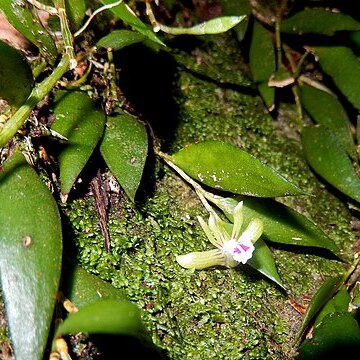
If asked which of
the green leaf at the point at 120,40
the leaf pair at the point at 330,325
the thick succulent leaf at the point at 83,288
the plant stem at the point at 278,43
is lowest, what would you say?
the leaf pair at the point at 330,325

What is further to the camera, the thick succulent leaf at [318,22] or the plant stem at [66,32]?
the thick succulent leaf at [318,22]

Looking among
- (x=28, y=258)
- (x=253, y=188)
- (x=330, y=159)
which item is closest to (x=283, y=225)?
(x=253, y=188)

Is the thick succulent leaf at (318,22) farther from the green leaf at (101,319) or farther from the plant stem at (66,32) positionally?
the green leaf at (101,319)

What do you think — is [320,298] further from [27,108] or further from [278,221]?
[27,108]

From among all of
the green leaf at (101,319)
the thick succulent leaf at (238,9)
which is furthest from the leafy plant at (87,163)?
the thick succulent leaf at (238,9)

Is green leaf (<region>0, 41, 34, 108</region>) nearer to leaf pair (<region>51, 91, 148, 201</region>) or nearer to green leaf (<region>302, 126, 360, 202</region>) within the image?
leaf pair (<region>51, 91, 148, 201</region>)

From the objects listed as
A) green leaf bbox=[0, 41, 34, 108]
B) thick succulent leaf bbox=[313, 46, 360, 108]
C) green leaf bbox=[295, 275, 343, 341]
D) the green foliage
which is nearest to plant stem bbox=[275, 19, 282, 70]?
the green foliage
